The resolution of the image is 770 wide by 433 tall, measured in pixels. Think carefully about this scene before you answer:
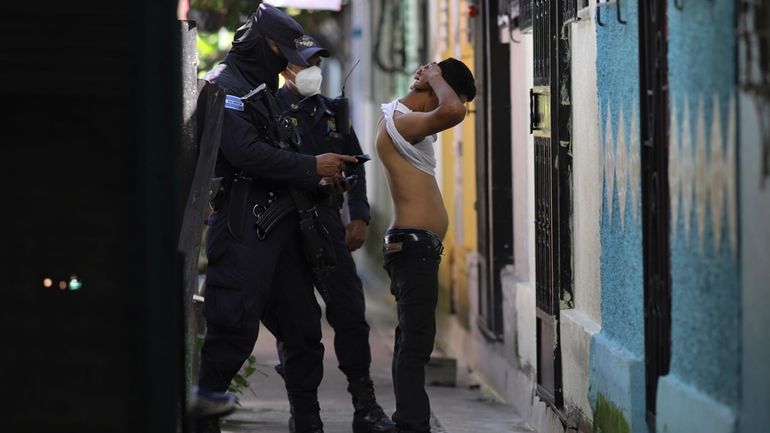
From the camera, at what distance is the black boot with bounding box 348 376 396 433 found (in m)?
7.85

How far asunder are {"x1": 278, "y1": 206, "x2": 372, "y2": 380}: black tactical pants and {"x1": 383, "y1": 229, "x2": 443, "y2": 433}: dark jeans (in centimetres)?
61

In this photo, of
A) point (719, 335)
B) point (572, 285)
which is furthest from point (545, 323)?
point (719, 335)

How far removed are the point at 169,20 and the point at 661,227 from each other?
2419 mm

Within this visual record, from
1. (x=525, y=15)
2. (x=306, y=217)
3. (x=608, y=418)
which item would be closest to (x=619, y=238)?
(x=608, y=418)

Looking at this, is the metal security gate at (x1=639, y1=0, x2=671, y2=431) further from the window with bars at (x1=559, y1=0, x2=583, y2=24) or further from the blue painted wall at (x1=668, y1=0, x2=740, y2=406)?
the window with bars at (x1=559, y1=0, x2=583, y2=24)

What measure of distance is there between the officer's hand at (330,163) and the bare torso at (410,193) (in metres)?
0.31

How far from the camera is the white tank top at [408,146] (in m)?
7.17

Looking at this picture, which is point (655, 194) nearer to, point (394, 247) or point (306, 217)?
point (394, 247)

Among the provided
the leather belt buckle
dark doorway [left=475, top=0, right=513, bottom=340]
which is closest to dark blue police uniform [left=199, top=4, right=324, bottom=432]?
the leather belt buckle

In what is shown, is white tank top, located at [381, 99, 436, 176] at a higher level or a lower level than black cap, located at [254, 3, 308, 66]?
lower

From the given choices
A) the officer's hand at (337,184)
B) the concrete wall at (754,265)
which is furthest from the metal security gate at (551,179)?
the concrete wall at (754,265)

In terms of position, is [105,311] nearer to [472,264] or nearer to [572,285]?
[572,285]

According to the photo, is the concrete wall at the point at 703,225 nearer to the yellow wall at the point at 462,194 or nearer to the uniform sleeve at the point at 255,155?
the uniform sleeve at the point at 255,155

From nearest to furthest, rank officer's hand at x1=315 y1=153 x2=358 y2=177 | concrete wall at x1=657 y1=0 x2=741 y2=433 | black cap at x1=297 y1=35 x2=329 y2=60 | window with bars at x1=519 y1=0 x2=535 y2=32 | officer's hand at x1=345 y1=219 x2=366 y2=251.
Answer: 1. concrete wall at x1=657 y1=0 x2=741 y2=433
2. officer's hand at x1=315 y1=153 x2=358 y2=177
3. black cap at x1=297 y1=35 x2=329 y2=60
4. officer's hand at x1=345 y1=219 x2=366 y2=251
5. window with bars at x1=519 y1=0 x2=535 y2=32
